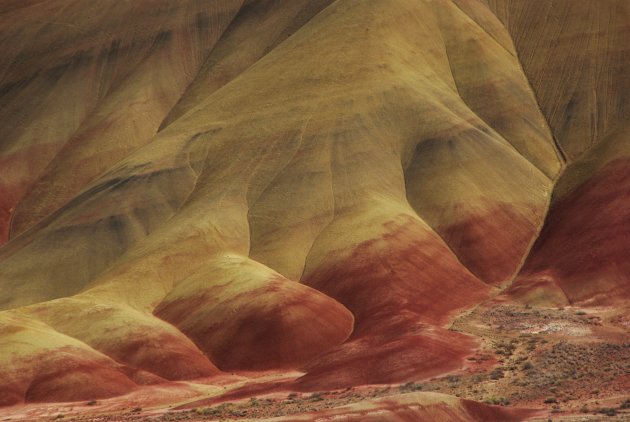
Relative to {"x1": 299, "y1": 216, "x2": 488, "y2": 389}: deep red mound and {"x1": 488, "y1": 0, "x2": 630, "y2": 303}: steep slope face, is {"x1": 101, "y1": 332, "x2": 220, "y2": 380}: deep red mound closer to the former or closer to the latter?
{"x1": 299, "y1": 216, "x2": 488, "y2": 389}: deep red mound

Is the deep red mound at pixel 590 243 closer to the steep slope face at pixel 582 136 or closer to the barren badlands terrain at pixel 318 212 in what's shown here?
the steep slope face at pixel 582 136

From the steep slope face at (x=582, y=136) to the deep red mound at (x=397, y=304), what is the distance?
5.88m

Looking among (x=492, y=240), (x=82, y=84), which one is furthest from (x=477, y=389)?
(x=82, y=84)

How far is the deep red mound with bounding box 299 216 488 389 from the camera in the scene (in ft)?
203

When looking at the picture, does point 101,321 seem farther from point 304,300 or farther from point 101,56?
point 101,56

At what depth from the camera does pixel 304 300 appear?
A: 7312 centimetres

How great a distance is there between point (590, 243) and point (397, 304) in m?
16.3

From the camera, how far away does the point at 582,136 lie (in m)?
94.6

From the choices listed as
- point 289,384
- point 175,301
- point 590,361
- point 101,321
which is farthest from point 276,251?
point 590,361

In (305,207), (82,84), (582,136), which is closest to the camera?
(305,207)

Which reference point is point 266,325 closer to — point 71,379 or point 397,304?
point 397,304

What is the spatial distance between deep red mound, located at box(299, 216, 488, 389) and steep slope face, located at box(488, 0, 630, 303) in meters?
5.88

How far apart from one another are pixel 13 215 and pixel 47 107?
15334 mm

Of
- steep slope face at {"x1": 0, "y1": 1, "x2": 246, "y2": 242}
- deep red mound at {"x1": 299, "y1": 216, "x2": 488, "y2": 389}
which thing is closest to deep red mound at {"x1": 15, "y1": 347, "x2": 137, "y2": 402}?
deep red mound at {"x1": 299, "y1": 216, "x2": 488, "y2": 389}
